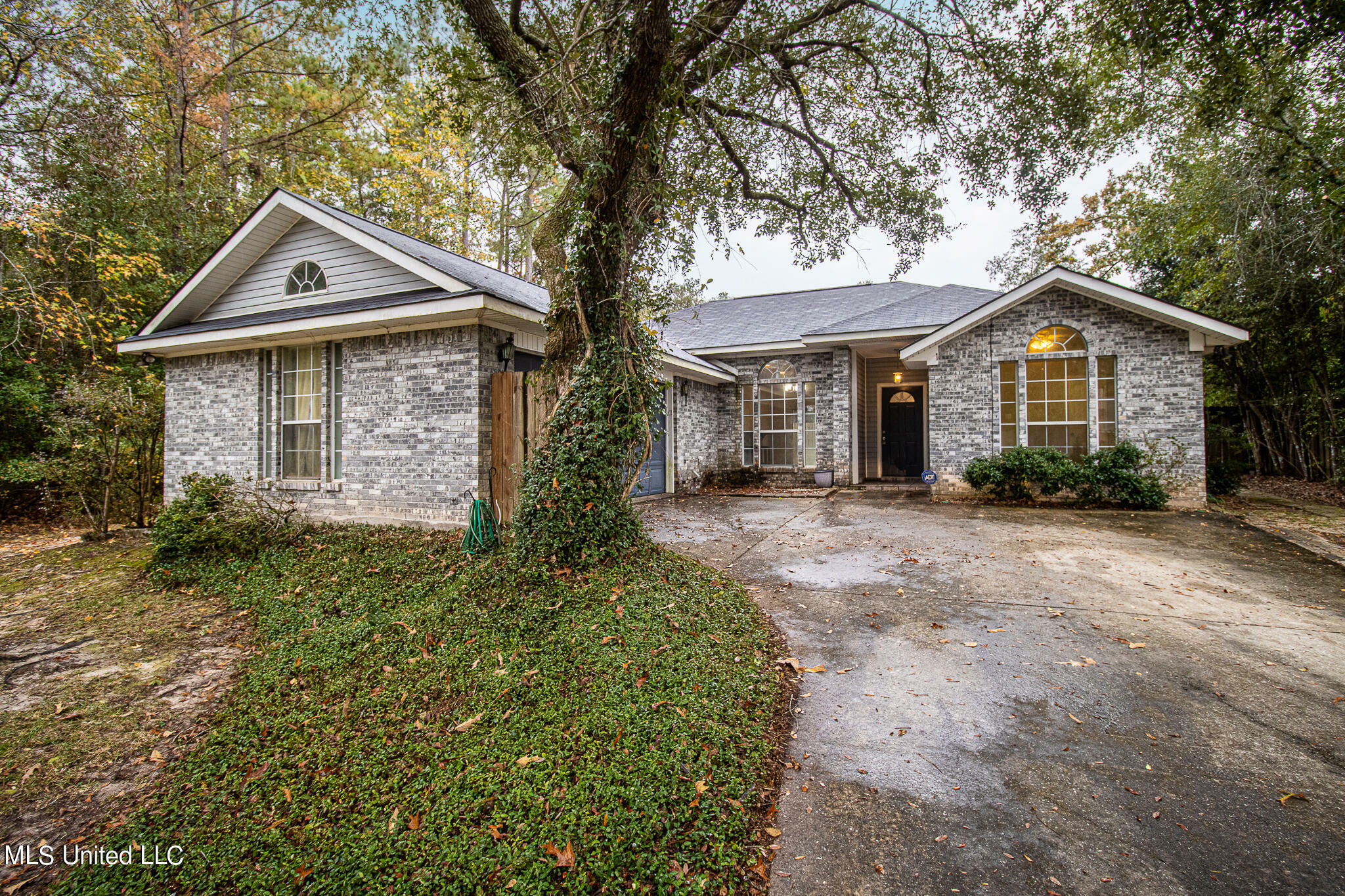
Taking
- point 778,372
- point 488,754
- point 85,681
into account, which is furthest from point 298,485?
point 778,372

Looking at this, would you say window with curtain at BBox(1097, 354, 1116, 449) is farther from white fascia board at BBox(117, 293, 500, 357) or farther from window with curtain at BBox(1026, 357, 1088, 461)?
white fascia board at BBox(117, 293, 500, 357)

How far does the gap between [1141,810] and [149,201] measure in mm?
17431

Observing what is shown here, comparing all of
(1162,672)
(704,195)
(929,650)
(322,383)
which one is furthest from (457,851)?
(704,195)

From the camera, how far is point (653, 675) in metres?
3.04

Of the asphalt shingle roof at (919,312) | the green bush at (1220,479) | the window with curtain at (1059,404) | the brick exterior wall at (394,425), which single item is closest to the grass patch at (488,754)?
the brick exterior wall at (394,425)

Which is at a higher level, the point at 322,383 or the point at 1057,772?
the point at 322,383

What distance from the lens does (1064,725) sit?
2744 mm

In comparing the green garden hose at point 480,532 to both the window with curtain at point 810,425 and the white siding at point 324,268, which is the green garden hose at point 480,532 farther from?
the window with curtain at point 810,425

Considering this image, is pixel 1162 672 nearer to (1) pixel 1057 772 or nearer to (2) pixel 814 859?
(1) pixel 1057 772

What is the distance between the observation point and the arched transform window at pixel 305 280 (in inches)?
307

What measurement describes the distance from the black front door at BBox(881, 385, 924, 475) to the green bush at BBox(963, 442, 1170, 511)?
432cm

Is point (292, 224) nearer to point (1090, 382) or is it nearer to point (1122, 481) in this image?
point (1090, 382)

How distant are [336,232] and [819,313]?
1102 centimetres

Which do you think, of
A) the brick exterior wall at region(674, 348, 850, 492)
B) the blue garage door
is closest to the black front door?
the brick exterior wall at region(674, 348, 850, 492)
